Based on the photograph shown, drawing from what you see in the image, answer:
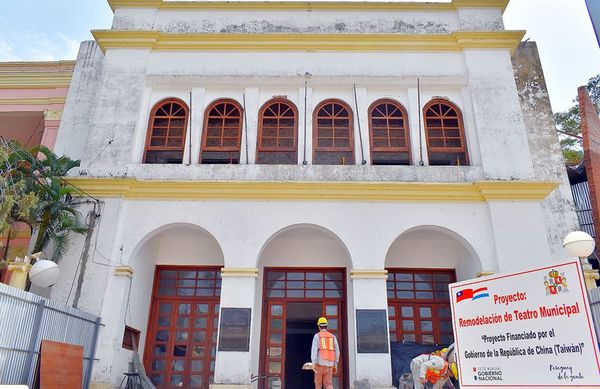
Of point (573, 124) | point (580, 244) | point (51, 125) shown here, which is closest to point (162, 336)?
point (51, 125)

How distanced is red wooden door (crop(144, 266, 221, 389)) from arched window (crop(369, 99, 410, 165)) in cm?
468

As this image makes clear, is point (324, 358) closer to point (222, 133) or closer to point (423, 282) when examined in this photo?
point (423, 282)

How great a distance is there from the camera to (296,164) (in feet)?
34.5

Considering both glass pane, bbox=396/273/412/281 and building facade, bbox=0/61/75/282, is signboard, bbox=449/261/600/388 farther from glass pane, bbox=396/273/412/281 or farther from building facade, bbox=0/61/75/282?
building facade, bbox=0/61/75/282

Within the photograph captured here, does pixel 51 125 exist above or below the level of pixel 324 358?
above

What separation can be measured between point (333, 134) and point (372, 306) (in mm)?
4044

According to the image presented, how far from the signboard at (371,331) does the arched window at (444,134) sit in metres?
3.86

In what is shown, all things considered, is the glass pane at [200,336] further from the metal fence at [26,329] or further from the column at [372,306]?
the column at [372,306]

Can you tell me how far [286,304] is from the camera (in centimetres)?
1067

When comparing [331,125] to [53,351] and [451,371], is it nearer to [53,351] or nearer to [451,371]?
[451,371]

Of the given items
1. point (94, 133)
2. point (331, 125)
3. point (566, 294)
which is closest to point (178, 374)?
point (94, 133)

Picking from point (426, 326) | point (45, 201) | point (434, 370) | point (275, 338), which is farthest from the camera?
point (426, 326)

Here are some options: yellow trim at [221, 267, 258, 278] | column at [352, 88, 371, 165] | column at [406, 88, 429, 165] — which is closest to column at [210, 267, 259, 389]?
yellow trim at [221, 267, 258, 278]

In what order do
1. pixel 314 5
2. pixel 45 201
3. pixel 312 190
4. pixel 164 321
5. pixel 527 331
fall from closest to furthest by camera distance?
pixel 527 331
pixel 45 201
pixel 312 190
pixel 164 321
pixel 314 5
